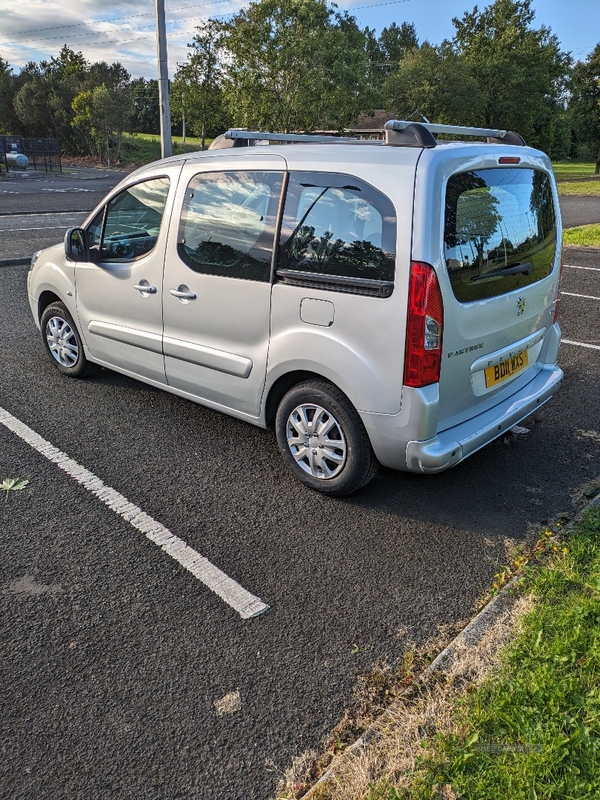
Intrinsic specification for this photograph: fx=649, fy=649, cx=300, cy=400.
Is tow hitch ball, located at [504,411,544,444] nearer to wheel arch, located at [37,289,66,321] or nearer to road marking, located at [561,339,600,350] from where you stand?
road marking, located at [561,339,600,350]

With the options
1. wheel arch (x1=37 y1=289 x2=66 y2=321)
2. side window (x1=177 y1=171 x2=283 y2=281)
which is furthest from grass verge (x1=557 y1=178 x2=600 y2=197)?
side window (x1=177 y1=171 x2=283 y2=281)

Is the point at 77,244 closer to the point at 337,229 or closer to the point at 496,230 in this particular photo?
the point at 337,229

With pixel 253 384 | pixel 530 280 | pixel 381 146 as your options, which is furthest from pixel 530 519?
pixel 381 146

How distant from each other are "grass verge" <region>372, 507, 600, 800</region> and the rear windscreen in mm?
1610

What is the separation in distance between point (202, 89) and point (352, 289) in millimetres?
40782

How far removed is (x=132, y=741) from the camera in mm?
2270

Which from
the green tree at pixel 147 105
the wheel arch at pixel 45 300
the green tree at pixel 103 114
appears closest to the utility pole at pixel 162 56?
the wheel arch at pixel 45 300

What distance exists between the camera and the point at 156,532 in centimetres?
349

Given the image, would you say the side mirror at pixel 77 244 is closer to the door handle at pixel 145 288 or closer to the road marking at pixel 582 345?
the door handle at pixel 145 288

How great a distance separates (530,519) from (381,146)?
2.20m

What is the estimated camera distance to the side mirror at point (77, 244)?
4.99 meters

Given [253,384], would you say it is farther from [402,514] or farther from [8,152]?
[8,152]

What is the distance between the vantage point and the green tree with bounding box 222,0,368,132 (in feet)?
104

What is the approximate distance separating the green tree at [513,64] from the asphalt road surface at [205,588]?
4837cm
